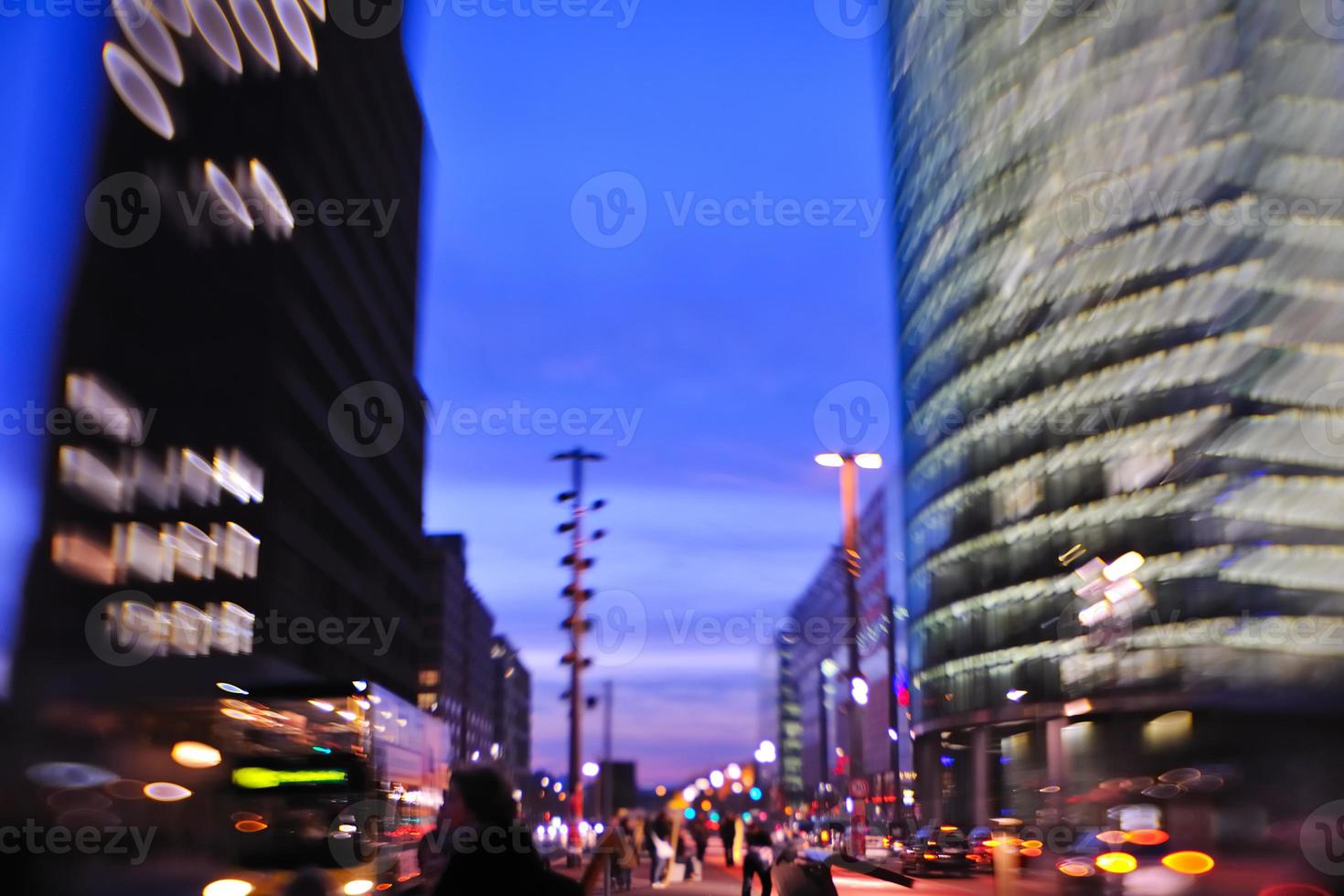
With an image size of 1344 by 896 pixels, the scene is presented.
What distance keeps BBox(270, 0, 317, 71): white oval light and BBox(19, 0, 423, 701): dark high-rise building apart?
0.50 feet

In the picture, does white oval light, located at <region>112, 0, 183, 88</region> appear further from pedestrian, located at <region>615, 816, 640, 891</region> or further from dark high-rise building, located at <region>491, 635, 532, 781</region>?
dark high-rise building, located at <region>491, 635, 532, 781</region>

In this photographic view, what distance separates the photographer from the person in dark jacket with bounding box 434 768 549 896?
512cm

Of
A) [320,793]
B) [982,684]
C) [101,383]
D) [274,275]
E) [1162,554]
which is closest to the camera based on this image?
[320,793]

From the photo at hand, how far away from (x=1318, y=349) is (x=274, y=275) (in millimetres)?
46354

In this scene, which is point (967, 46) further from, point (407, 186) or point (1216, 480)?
point (1216, 480)

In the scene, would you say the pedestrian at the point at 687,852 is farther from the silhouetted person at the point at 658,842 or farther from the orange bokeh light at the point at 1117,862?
the orange bokeh light at the point at 1117,862

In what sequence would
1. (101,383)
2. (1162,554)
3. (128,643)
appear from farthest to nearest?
1. (101,383)
2. (1162,554)
3. (128,643)

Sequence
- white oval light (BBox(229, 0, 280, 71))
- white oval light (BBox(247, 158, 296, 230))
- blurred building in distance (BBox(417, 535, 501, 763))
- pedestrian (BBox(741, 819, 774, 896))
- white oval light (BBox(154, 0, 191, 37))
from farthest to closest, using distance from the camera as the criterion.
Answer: blurred building in distance (BBox(417, 535, 501, 763))
white oval light (BBox(229, 0, 280, 71))
white oval light (BBox(247, 158, 296, 230))
white oval light (BBox(154, 0, 191, 37))
pedestrian (BBox(741, 819, 774, 896))

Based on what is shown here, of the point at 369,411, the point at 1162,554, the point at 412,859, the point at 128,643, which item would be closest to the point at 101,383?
the point at 128,643

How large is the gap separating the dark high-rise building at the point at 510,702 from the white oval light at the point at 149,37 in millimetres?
88217

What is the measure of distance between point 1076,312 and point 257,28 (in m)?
44.3

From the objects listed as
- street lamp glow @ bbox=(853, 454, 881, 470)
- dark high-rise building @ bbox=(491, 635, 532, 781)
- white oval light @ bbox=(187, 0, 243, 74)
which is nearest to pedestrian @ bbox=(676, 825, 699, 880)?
street lamp glow @ bbox=(853, 454, 881, 470)

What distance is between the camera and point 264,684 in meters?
21.9

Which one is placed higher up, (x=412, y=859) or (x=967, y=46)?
(x=967, y=46)
